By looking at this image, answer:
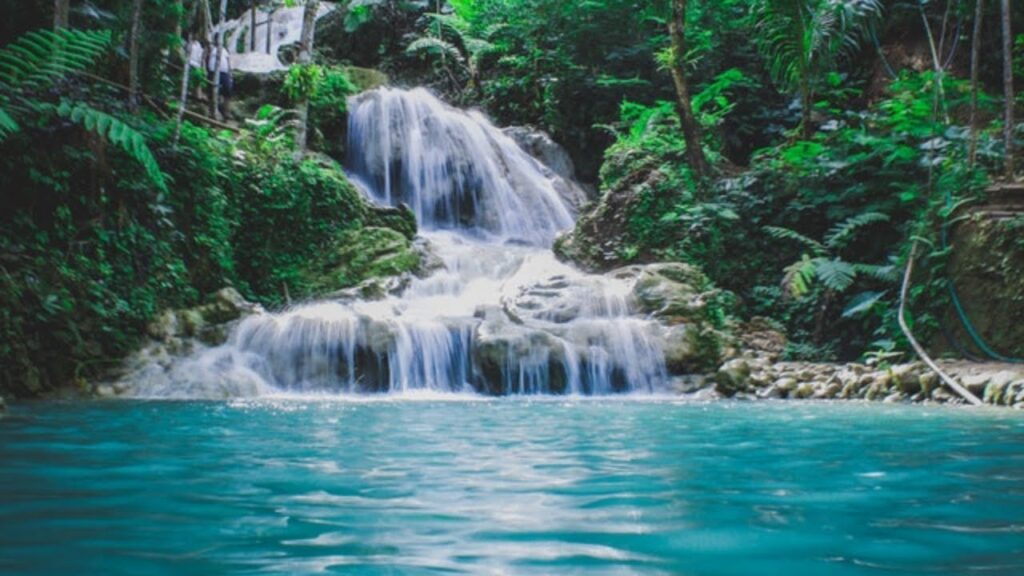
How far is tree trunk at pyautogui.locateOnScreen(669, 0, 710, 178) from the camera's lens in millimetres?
12164

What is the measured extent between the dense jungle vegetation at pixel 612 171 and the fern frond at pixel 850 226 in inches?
2.1

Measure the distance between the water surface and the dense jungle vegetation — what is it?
3408mm

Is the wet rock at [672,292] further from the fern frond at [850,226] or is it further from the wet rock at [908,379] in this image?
the wet rock at [908,379]

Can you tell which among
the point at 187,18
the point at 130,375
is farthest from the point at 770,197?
the point at 187,18

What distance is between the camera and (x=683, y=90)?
40.1 ft

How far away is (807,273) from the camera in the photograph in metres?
9.02

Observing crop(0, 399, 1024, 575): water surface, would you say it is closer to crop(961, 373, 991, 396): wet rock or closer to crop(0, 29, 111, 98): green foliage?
crop(961, 373, 991, 396): wet rock

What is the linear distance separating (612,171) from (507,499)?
12450 mm

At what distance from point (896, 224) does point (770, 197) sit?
2.00 metres

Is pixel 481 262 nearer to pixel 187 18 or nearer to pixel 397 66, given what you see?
pixel 187 18

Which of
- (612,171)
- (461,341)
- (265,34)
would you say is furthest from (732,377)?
(265,34)

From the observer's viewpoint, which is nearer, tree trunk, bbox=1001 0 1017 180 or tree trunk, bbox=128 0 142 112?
tree trunk, bbox=1001 0 1017 180

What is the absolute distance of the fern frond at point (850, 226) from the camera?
962 centimetres

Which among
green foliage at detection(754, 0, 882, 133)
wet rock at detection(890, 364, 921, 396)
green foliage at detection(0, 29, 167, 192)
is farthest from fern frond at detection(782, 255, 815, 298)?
green foliage at detection(0, 29, 167, 192)
